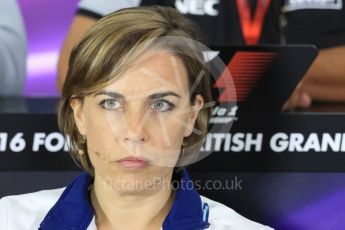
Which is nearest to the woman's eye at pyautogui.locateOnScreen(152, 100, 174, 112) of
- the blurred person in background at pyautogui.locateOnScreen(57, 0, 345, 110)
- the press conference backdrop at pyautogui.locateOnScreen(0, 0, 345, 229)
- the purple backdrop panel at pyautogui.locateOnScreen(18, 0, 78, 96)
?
the press conference backdrop at pyautogui.locateOnScreen(0, 0, 345, 229)

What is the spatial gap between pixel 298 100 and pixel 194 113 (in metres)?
0.48

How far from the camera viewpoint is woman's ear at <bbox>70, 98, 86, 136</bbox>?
4.72ft

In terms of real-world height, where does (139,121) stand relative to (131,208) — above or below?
above

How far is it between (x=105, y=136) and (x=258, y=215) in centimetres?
47

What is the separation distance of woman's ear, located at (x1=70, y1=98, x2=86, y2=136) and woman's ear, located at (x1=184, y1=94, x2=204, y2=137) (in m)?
0.19

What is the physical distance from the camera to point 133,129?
135cm

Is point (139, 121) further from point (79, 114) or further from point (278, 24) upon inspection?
point (278, 24)

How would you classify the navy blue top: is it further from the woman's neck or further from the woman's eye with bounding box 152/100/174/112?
the woman's eye with bounding box 152/100/174/112

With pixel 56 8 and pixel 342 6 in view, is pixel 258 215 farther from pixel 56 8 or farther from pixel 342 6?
pixel 56 8

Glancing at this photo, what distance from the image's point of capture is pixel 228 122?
165 centimetres

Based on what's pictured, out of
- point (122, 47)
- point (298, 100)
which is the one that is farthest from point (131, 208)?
point (298, 100)

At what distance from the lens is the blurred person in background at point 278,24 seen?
85.7 inches

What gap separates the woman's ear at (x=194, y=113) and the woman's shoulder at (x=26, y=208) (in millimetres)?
300

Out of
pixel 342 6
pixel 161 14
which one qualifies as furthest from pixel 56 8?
pixel 161 14
